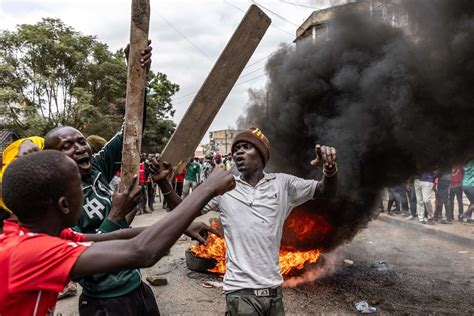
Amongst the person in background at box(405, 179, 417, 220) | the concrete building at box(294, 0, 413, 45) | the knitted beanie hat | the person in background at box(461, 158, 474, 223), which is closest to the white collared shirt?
the knitted beanie hat

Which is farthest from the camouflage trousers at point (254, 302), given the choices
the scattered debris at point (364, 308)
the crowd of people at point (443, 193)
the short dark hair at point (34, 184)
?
the crowd of people at point (443, 193)

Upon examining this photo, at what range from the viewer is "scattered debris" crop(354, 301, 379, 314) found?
175 inches

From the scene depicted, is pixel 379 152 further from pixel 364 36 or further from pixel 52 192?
pixel 52 192

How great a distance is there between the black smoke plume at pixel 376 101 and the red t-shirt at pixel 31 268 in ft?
16.9

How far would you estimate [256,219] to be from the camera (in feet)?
9.01

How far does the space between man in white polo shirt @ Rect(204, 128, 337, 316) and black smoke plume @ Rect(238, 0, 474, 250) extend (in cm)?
329

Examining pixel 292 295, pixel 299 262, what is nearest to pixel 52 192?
pixel 292 295

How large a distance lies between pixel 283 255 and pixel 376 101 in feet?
9.33

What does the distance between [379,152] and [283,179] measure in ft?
12.3

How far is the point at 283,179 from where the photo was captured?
3.01 meters

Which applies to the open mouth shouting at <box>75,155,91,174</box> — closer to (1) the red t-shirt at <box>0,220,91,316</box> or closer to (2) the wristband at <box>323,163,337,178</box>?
(1) the red t-shirt at <box>0,220,91,316</box>

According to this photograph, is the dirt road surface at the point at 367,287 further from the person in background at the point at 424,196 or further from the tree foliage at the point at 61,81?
the tree foliage at the point at 61,81

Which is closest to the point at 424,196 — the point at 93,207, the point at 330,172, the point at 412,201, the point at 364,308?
the point at 412,201

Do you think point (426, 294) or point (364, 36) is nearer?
point (426, 294)
